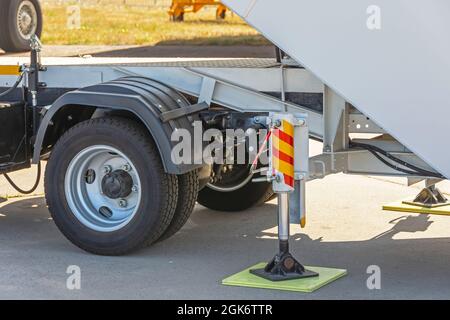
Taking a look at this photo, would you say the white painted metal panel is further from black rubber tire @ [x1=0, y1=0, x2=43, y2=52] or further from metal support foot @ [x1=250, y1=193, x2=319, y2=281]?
black rubber tire @ [x1=0, y1=0, x2=43, y2=52]

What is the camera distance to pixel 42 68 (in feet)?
24.8

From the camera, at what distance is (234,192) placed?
853 centimetres

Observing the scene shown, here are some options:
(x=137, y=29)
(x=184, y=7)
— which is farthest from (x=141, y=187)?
(x=184, y=7)

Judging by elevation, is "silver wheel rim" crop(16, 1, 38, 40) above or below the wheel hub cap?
above

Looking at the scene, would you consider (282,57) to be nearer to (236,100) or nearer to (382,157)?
(236,100)

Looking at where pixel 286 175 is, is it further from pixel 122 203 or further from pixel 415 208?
pixel 415 208

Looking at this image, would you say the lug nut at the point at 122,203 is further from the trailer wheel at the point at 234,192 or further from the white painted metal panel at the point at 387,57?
the white painted metal panel at the point at 387,57

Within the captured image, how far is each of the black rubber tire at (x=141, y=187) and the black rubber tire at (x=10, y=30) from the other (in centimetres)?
312

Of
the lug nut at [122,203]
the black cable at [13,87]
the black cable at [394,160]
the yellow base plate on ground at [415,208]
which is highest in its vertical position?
the black cable at [13,87]

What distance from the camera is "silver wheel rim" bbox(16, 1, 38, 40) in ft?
33.8

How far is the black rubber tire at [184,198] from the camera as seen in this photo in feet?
22.9

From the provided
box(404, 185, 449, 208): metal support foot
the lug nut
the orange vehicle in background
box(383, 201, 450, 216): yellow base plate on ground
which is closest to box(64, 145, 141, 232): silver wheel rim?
the lug nut

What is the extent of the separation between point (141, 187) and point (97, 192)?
1.69ft

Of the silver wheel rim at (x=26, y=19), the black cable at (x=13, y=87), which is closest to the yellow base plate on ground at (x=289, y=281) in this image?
the black cable at (x=13, y=87)
